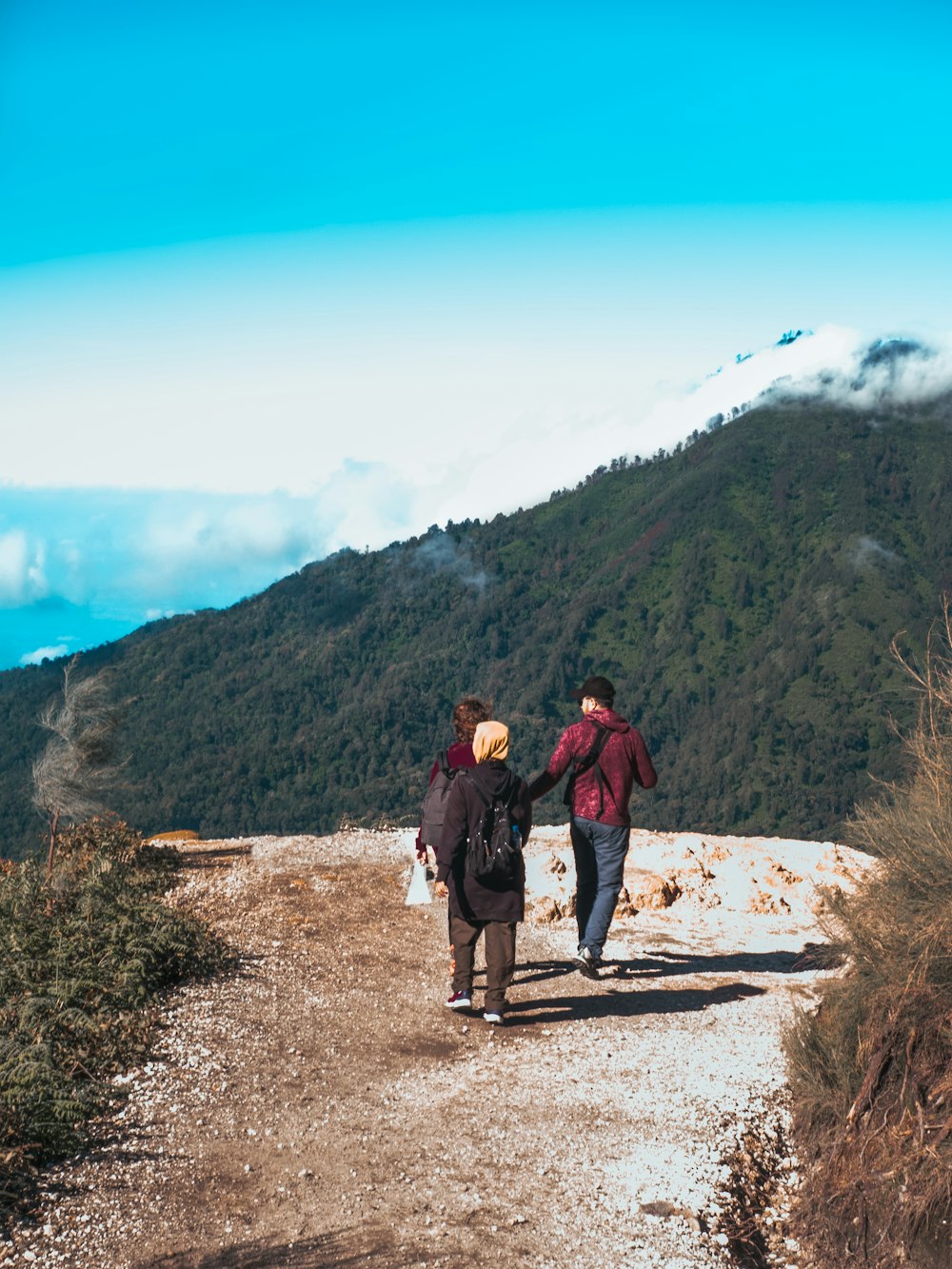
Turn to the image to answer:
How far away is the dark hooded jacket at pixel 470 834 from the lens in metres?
7.45

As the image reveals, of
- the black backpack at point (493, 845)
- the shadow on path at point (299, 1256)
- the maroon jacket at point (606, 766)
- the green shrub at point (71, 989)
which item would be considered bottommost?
the shadow on path at point (299, 1256)

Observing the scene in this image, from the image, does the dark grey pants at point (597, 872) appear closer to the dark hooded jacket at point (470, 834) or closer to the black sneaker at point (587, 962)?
the black sneaker at point (587, 962)

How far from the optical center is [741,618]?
194 metres

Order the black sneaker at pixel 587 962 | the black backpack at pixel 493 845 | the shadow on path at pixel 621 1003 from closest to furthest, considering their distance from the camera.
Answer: the black backpack at pixel 493 845 < the shadow on path at pixel 621 1003 < the black sneaker at pixel 587 962

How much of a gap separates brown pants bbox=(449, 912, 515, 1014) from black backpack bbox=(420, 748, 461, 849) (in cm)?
60

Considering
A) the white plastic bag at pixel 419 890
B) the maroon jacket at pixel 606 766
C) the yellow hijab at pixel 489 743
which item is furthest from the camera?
the white plastic bag at pixel 419 890

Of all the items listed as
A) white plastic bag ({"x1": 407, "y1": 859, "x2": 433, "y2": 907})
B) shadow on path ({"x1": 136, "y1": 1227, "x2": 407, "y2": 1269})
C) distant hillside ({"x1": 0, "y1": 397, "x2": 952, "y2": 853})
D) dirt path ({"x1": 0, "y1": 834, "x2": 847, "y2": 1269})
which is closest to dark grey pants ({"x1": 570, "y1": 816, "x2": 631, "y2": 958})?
dirt path ({"x1": 0, "y1": 834, "x2": 847, "y2": 1269})

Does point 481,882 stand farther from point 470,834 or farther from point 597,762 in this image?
point 597,762

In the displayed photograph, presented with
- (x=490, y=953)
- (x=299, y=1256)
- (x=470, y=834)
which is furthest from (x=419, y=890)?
(x=299, y=1256)

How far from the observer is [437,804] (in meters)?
Result: 7.84

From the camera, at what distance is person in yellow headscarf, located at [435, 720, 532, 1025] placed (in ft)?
24.5

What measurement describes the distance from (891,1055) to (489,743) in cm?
329

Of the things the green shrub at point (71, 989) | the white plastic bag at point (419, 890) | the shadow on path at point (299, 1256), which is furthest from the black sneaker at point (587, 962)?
the shadow on path at point (299, 1256)

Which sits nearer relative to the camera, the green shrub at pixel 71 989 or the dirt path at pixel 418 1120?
the dirt path at pixel 418 1120
